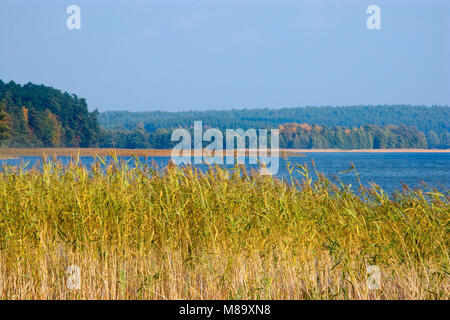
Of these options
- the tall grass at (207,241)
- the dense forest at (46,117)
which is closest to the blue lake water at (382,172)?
the tall grass at (207,241)

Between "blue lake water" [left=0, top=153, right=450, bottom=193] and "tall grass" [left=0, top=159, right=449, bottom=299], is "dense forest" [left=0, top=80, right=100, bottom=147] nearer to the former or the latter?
"blue lake water" [left=0, top=153, right=450, bottom=193]

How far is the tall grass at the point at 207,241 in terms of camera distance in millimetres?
4723

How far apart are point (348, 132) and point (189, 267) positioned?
91705mm

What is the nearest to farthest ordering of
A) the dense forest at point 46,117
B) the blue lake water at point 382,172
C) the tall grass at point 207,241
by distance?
the tall grass at point 207,241, the blue lake water at point 382,172, the dense forest at point 46,117

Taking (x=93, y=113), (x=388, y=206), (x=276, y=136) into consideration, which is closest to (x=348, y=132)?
(x=276, y=136)

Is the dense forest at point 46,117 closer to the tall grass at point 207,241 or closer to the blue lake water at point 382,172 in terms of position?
the blue lake water at point 382,172

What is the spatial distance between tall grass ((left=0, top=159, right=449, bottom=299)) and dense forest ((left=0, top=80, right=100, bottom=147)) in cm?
6734

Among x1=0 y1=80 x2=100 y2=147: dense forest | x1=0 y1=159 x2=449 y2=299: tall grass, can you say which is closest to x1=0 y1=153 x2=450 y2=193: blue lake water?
x1=0 y1=159 x2=449 y2=299: tall grass

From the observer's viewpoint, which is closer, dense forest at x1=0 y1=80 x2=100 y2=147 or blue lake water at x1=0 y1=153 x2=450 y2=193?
blue lake water at x1=0 y1=153 x2=450 y2=193

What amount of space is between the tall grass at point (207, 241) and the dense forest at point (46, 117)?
67.3 metres

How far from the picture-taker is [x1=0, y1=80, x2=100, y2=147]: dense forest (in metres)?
74.1

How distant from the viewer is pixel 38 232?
5.26 m

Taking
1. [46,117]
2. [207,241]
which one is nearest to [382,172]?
[207,241]
